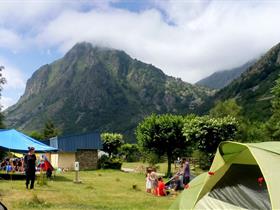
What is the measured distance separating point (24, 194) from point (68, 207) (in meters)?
3.70

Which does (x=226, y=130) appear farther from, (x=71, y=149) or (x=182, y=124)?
(x=71, y=149)

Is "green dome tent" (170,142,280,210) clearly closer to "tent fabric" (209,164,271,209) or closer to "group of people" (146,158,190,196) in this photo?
"tent fabric" (209,164,271,209)

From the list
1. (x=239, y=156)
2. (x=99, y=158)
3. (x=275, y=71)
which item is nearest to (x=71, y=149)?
(x=99, y=158)

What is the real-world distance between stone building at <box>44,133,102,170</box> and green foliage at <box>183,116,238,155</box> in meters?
15.6

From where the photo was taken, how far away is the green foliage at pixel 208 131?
126 feet

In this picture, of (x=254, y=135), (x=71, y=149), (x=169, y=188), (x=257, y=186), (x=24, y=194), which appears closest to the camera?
(x=257, y=186)

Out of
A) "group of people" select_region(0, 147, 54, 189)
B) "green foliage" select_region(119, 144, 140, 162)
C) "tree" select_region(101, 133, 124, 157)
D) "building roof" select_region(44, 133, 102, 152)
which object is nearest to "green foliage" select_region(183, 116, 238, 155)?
"group of people" select_region(0, 147, 54, 189)

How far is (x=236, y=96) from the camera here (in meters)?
189

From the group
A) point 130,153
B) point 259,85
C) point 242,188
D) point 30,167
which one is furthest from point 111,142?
point 259,85

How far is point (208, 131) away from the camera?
38812 mm

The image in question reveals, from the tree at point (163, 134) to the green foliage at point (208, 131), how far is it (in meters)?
1.21

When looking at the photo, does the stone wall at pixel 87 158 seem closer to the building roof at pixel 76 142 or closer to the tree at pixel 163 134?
the building roof at pixel 76 142

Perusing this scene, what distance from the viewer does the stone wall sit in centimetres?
5006

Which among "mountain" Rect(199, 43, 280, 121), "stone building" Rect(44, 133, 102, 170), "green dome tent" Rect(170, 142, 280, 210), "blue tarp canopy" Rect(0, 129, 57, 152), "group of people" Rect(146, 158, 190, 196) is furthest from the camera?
"mountain" Rect(199, 43, 280, 121)
